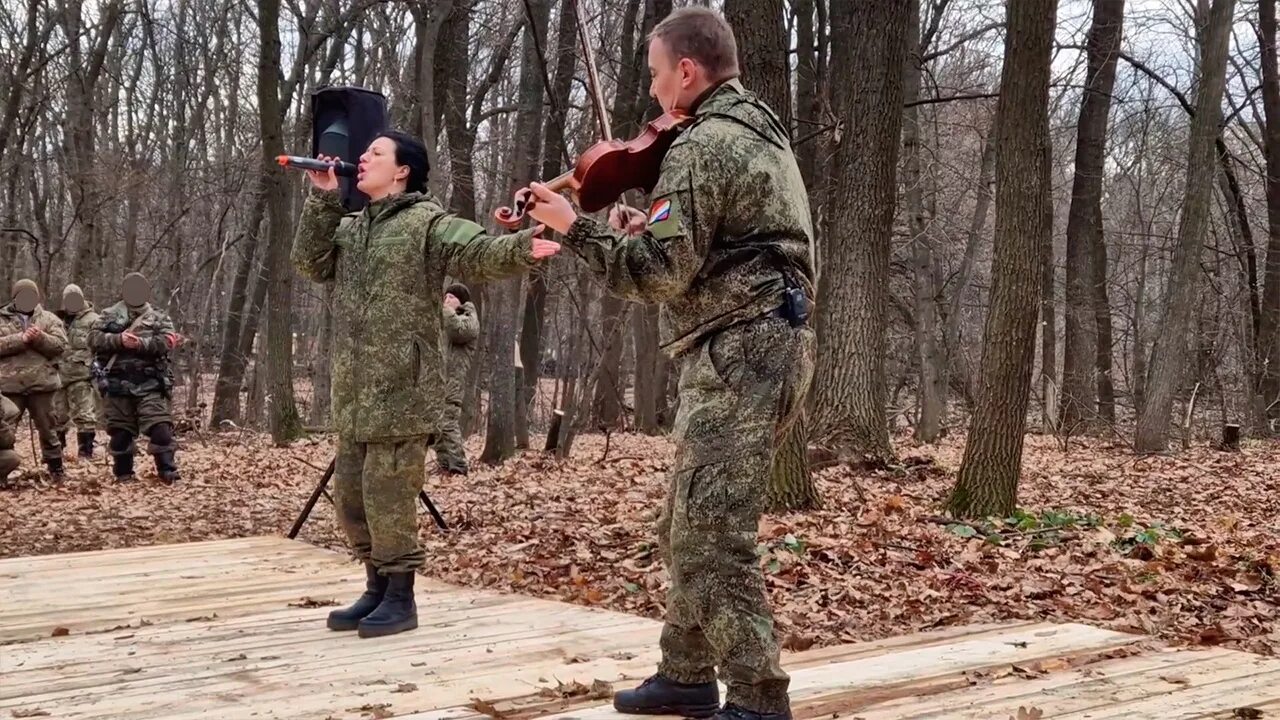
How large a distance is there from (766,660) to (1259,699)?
1.87m

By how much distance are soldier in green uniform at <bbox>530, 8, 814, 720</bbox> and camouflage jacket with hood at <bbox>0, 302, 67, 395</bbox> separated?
1034 cm

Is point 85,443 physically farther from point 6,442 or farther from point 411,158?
point 411,158

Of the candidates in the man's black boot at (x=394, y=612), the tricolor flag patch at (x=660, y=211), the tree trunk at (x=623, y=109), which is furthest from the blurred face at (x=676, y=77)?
the tree trunk at (x=623, y=109)

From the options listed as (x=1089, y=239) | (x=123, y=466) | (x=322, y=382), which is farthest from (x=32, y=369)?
(x=1089, y=239)

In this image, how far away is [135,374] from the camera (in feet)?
37.1

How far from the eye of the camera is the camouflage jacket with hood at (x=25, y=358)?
455 inches

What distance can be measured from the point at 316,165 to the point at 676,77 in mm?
2117

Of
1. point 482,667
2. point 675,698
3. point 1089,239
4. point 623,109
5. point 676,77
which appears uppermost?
point 623,109

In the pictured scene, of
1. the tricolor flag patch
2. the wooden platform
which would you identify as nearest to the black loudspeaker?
the wooden platform

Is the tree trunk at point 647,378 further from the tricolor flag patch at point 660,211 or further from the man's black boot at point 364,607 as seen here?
the tricolor flag patch at point 660,211

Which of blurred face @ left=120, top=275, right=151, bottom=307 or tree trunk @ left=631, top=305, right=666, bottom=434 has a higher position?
blurred face @ left=120, top=275, right=151, bottom=307

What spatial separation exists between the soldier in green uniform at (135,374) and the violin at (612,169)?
360 inches

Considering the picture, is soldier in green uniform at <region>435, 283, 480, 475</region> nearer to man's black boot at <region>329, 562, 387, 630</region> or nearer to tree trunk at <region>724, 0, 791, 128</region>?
tree trunk at <region>724, 0, 791, 128</region>

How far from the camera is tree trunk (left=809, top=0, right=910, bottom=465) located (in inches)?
402
